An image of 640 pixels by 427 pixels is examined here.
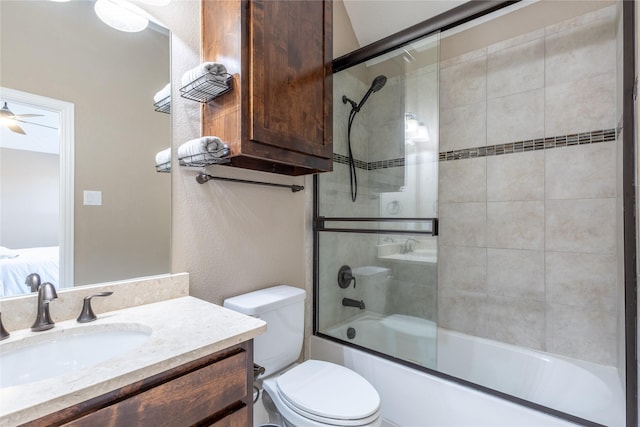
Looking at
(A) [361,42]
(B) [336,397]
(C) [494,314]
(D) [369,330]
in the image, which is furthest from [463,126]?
(B) [336,397]

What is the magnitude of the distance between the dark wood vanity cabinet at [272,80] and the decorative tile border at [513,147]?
0.57 meters

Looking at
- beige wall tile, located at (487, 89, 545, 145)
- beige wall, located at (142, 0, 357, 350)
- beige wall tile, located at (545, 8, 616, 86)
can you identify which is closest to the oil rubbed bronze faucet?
beige wall, located at (142, 0, 357, 350)

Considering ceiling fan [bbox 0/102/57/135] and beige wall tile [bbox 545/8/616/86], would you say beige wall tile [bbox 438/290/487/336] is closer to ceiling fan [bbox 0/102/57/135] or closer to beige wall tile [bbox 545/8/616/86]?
beige wall tile [bbox 545/8/616/86]

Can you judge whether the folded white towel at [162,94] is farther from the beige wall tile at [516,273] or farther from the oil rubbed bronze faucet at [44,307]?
the beige wall tile at [516,273]

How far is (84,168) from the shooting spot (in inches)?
41.4

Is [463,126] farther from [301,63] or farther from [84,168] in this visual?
[84,168]

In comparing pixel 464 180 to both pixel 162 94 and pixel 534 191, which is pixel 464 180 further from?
pixel 162 94

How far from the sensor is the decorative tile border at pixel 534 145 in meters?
1.64

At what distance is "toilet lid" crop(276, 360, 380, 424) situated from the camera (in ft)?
3.78

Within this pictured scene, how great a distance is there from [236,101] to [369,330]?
155 cm

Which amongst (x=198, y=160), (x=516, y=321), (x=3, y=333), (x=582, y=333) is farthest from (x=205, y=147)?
(x=582, y=333)

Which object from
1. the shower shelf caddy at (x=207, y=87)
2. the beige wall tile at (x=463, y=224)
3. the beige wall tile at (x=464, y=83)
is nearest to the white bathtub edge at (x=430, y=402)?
the beige wall tile at (x=463, y=224)

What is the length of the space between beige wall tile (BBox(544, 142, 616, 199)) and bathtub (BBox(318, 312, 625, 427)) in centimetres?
93

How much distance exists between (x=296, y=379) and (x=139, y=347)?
2.69 ft
